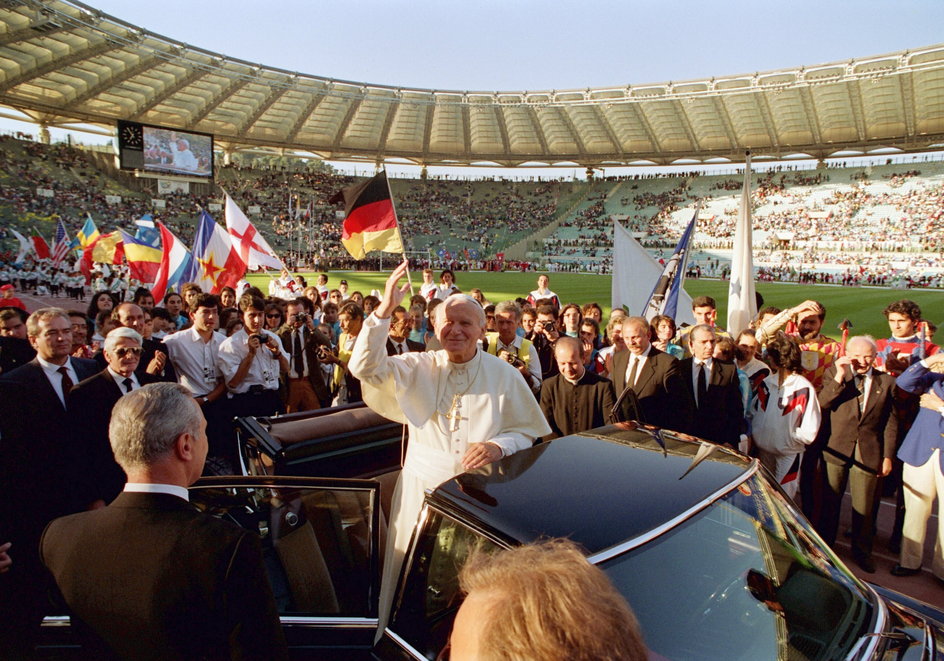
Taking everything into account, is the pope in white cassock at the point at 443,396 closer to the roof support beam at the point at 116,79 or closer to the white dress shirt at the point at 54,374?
the white dress shirt at the point at 54,374

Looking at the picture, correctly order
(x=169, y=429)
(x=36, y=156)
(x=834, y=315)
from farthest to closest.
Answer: (x=36, y=156)
(x=834, y=315)
(x=169, y=429)

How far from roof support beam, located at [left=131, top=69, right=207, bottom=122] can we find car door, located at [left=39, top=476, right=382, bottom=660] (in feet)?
144

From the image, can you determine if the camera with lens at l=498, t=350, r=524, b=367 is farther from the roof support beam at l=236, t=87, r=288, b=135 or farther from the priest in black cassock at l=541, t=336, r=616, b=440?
the roof support beam at l=236, t=87, r=288, b=135

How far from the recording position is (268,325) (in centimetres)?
731

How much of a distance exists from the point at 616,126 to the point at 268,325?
163 feet

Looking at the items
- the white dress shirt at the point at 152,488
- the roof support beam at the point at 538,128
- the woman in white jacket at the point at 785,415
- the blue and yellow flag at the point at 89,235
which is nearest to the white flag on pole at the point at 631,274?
the woman in white jacket at the point at 785,415

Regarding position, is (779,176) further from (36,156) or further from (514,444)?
(36,156)

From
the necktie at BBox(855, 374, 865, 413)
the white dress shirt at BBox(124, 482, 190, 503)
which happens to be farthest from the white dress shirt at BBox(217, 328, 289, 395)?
the necktie at BBox(855, 374, 865, 413)

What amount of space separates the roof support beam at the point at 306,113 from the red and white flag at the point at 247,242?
35.1 m

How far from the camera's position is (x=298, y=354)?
6613 millimetres

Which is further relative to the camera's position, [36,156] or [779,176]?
[779,176]

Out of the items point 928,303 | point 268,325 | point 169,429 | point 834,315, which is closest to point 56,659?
point 169,429

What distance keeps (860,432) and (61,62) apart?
45.8m

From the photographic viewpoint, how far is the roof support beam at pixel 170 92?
39.1 m
